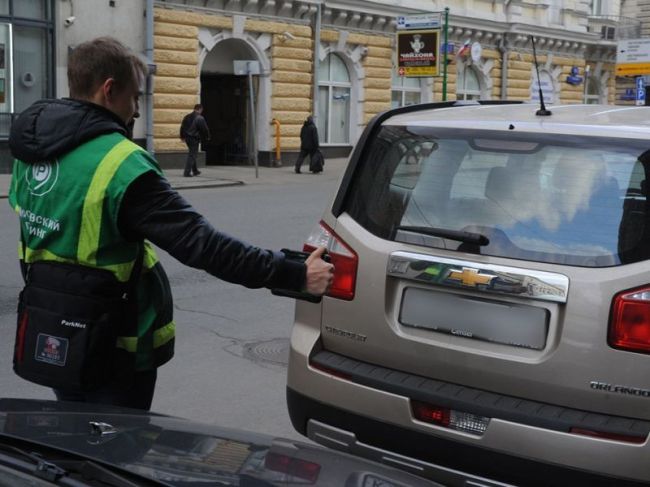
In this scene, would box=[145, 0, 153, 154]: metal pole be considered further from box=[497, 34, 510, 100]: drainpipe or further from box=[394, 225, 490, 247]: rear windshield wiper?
box=[394, 225, 490, 247]: rear windshield wiper

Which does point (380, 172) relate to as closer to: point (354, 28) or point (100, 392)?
point (100, 392)

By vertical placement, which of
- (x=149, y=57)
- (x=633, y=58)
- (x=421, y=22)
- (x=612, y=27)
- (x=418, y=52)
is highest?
(x=612, y=27)

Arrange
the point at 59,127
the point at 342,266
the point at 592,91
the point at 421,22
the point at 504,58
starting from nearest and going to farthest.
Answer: the point at 59,127 < the point at 342,266 < the point at 421,22 < the point at 504,58 < the point at 592,91

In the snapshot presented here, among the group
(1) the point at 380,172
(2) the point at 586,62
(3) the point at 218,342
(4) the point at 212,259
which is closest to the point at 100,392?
(4) the point at 212,259

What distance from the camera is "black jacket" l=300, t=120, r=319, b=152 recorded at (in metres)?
26.5

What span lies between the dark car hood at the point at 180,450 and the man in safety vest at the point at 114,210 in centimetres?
47

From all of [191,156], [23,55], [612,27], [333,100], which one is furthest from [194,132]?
[612,27]

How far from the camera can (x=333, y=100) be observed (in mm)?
30797

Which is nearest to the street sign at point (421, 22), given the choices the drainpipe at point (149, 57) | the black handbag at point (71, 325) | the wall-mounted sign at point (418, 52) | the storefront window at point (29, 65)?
the wall-mounted sign at point (418, 52)

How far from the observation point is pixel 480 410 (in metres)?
3.59

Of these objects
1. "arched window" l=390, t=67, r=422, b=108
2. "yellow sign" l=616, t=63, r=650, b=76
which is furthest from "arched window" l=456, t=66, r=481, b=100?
"yellow sign" l=616, t=63, r=650, b=76

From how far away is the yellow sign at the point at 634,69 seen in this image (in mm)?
37562

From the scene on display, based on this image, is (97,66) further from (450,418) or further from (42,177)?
(450,418)

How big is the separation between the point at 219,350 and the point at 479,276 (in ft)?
12.8
